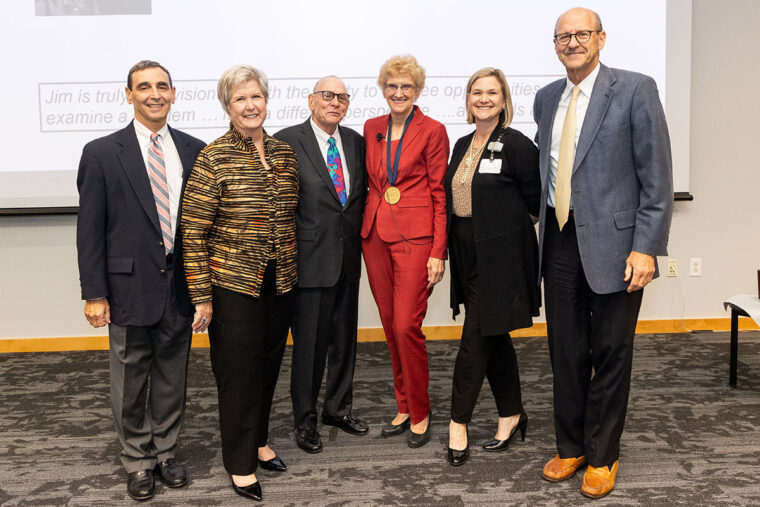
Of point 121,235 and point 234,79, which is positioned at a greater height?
point 234,79

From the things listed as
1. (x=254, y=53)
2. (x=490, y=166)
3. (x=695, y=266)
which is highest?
(x=254, y=53)

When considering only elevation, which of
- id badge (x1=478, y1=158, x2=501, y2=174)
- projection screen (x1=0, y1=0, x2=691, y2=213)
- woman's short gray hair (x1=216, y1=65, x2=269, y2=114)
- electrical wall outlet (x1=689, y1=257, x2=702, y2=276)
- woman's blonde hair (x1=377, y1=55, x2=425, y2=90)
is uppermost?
projection screen (x1=0, y1=0, x2=691, y2=213)

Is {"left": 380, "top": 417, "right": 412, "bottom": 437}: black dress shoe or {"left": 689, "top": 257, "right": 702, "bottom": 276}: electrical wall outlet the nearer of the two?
{"left": 380, "top": 417, "right": 412, "bottom": 437}: black dress shoe

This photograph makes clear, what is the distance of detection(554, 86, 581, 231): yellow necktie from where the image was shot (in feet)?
7.28

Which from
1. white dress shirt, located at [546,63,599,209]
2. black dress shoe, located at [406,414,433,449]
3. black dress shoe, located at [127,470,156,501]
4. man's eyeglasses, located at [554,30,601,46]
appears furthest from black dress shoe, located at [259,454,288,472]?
man's eyeglasses, located at [554,30,601,46]

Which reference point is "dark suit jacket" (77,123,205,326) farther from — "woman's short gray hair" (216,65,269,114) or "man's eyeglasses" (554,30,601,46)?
"man's eyeglasses" (554,30,601,46)

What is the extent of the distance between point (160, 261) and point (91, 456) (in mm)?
1056

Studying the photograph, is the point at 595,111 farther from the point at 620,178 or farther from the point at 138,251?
the point at 138,251

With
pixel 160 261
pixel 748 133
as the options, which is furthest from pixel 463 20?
pixel 160 261

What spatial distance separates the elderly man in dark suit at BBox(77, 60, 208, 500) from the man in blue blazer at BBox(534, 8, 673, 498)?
1.34m

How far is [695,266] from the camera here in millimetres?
4656

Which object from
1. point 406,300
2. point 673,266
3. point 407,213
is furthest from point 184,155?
point 673,266

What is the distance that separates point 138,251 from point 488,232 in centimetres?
131

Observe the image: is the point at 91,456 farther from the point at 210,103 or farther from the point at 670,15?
the point at 670,15
